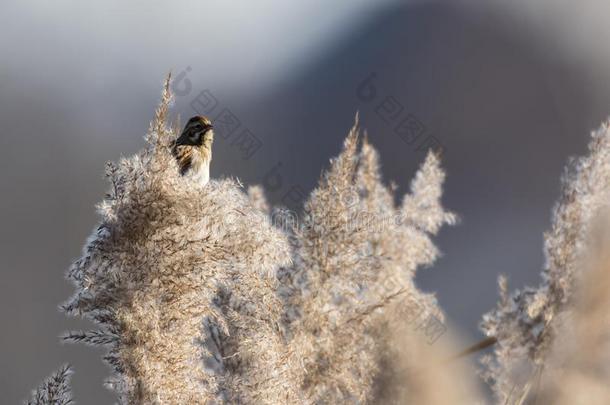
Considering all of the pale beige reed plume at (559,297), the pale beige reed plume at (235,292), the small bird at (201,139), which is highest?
the small bird at (201,139)

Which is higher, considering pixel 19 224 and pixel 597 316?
pixel 19 224

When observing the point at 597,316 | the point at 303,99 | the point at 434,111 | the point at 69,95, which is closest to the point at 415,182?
the point at 597,316

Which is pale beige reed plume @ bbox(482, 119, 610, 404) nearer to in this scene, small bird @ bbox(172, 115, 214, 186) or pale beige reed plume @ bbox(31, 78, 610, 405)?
pale beige reed plume @ bbox(31, 78, 610, 405)

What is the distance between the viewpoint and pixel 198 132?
3.70m

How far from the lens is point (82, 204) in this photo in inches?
605

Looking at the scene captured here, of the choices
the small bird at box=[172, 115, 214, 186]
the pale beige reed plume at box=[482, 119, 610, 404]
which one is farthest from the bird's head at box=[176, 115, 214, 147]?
the pale beige reed plume at box=[482, 119, 610, 404]

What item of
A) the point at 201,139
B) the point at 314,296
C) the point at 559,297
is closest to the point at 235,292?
the point at 314,296

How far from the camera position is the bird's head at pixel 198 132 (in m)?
3.64

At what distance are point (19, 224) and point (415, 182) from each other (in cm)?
1129

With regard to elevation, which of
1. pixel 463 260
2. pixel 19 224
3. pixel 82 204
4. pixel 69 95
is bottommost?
pixel 463 260

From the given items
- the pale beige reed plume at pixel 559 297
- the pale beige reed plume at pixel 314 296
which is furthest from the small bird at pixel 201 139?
the pale beige reed plume at pixel 559 297

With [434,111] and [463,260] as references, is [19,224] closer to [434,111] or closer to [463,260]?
[463,260]

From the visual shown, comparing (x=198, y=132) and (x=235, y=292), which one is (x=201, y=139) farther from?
(x=235, y=292)

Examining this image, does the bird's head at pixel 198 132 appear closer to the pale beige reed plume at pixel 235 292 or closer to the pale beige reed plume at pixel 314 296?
the pale beige reed plume at pixel 314 296
